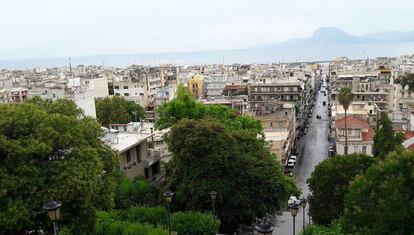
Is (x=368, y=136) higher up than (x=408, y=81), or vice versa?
A: (x=408, y=81)

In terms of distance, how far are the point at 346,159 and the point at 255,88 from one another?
5263 centimetres

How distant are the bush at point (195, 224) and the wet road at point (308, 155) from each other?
675 cm

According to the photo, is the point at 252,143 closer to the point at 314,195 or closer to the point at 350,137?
the point at 314,195

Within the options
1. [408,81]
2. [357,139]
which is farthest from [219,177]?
[408,81]

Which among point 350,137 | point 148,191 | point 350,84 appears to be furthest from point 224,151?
point 350,84

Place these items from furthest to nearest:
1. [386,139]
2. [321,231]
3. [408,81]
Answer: [408,81] → [386,139] → [321,231]

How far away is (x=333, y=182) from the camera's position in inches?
902

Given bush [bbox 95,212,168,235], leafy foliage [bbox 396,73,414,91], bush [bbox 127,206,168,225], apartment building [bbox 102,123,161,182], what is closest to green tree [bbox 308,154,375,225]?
bush [bbox 127,206,168,225]

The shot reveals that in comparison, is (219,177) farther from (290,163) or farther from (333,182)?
(290,163)

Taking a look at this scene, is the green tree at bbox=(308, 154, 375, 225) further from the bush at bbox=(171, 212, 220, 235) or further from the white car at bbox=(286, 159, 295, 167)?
the white car at bbox=(286, 159, 295, 167)

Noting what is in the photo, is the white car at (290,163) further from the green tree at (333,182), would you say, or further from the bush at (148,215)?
the bush at (148,215)

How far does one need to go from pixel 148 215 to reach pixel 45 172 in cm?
589

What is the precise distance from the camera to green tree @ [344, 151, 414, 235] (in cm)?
1169

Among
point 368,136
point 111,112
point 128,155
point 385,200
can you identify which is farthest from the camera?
point 111,112
